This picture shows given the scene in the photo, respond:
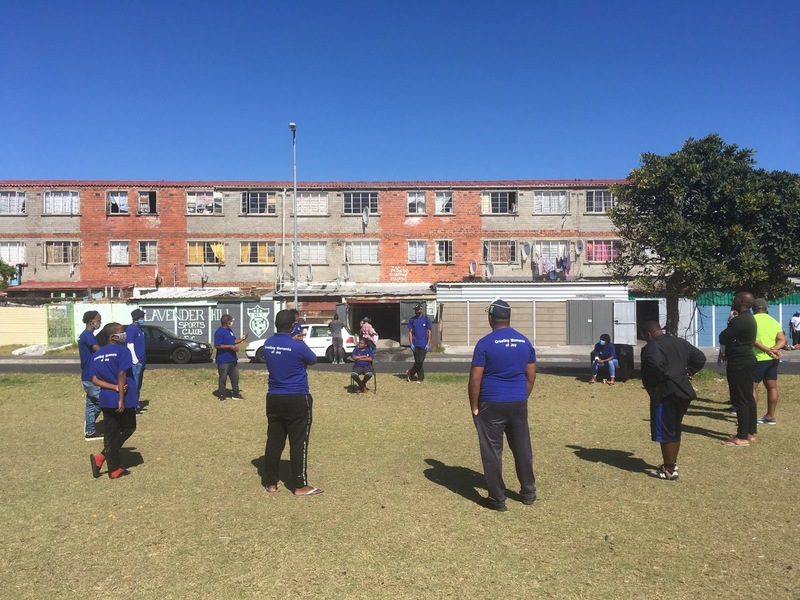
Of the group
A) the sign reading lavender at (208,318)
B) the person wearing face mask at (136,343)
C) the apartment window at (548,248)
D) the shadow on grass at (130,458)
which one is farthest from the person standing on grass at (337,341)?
the apartment window at (548,248)

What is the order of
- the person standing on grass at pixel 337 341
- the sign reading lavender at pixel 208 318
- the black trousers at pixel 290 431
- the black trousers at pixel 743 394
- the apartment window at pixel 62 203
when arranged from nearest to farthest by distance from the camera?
the black trousers at pixel 290 431, the black trousers at pixel 743 394, the person standing on grass at pixel 337 341, the sign reading lavender at pixel 208 318, the apartment window at pixel 62 203

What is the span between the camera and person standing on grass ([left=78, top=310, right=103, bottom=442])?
8539mm

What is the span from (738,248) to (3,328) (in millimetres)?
30911

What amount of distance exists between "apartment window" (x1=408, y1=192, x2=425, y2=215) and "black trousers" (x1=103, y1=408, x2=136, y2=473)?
2945cm

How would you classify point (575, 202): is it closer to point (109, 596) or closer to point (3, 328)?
point (3, 328)

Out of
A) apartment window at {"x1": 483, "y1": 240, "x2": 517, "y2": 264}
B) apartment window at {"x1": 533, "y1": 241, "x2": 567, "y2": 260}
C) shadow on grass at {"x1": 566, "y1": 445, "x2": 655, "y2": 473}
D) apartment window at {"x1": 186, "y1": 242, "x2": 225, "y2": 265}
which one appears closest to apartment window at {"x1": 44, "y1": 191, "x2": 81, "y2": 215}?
apartment window at {"x1": 186, "y1": 242, "x2": 225, "y2": 265}

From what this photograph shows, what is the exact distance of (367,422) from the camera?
980 centimetres

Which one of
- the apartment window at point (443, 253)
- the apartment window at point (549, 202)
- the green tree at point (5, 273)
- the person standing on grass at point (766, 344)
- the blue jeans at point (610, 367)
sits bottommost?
the blue jeans at point (610, 367)

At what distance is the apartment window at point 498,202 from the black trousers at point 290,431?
100ft

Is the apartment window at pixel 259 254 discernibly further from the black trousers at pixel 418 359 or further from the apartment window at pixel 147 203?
the black trousers at pixel 418 359

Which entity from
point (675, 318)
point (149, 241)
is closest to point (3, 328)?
point (149, 241)

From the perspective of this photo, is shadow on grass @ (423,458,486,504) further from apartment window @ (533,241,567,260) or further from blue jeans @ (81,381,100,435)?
apartment window @ (533,241,567,260)

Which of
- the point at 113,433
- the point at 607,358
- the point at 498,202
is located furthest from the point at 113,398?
the point at 498,202

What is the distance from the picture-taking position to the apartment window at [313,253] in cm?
3559
